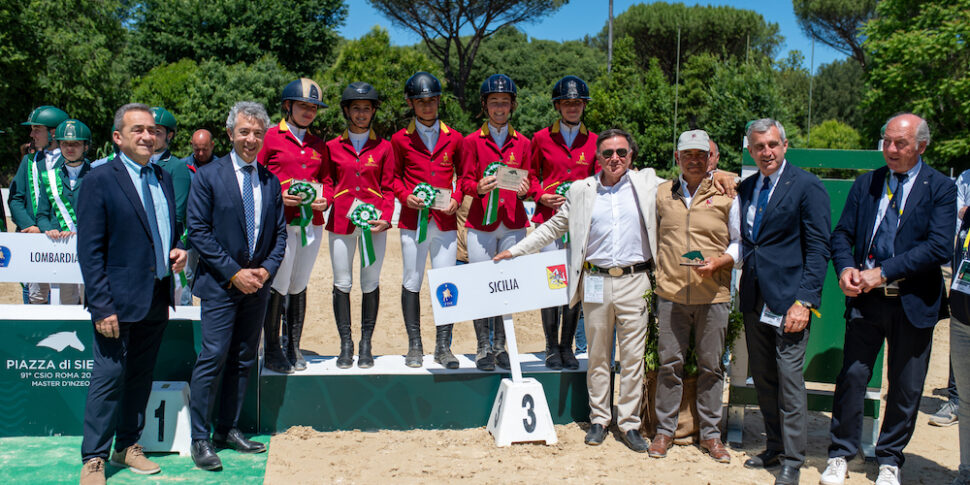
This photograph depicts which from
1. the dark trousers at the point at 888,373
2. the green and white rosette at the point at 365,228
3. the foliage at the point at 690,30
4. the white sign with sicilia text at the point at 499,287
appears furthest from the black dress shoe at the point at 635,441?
the foliage at the point at 690,30

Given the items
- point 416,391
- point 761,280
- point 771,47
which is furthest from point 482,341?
point 771,47

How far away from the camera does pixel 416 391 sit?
187 inches

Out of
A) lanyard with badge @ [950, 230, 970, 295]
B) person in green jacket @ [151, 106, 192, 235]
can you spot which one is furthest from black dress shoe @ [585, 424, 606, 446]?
person in green jacket @ [151, 106, 192, 235]

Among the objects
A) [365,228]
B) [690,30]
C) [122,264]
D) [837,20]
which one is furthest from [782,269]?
[837,20]

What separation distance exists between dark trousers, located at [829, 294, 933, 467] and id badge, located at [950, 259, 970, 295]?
0.26 meters

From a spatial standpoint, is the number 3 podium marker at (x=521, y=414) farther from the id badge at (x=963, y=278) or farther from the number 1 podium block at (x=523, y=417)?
the id badge at (x=963, y=278)

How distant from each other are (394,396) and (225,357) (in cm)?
119

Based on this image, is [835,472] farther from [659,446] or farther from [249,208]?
[249,208]

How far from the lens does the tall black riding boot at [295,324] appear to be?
4.75 metres

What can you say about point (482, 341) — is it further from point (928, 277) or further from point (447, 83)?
point (447, 83)

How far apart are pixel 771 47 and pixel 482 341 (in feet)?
145

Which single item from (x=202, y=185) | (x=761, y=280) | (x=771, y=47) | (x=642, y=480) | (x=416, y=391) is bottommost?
(x=642, y=480)

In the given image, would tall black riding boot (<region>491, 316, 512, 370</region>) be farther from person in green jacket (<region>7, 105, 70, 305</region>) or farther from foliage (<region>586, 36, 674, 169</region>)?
foliage (<region>586, 36, 674, 169</region>)

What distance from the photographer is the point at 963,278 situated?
12.3ft
